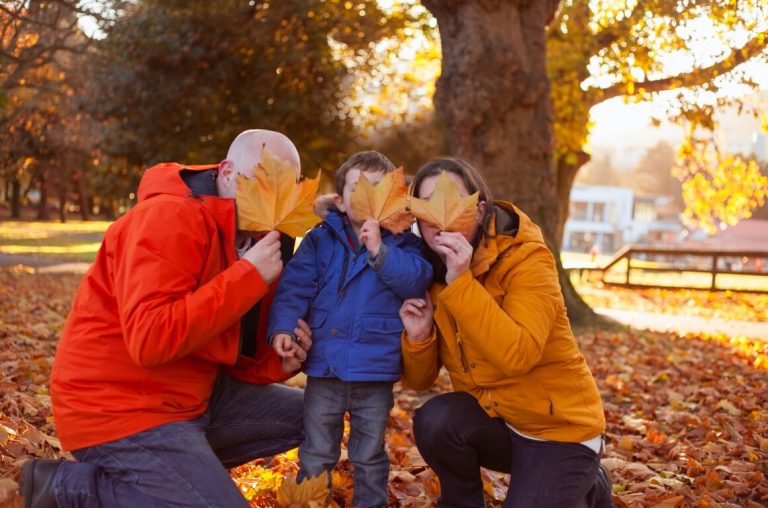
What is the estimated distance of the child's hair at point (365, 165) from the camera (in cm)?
324

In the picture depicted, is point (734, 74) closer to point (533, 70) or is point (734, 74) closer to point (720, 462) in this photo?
point (533, 70)

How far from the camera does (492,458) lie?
3.21 m

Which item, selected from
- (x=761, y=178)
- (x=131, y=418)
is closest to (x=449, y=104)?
(x=131, y=418)

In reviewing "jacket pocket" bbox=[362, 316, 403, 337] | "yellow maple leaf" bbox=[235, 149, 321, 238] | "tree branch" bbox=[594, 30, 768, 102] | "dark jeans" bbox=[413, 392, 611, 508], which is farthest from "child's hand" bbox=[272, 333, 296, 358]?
"tree branch" bbox=[594, 30, 768, 102]

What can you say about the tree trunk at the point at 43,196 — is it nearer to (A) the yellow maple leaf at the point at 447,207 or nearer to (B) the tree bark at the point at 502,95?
(B) the tree bark at the point at 502,95

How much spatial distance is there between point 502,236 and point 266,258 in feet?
2.95

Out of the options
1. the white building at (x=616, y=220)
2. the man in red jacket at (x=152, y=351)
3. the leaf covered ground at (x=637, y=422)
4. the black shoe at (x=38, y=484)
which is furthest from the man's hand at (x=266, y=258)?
the white building at (x=616, y=220)

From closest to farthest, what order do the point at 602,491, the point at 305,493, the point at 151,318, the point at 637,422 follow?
the point at 151,318 → the point at 305,493 → the point at 602,491 → the point at 637,422

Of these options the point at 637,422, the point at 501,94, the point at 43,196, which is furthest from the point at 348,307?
the point at 43,196

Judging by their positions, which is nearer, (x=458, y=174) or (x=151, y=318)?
(x=151, y=318)

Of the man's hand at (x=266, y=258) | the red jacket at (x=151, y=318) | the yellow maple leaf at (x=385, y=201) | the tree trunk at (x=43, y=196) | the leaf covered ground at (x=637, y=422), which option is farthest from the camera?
the tree trunk at (x=43, y=196)

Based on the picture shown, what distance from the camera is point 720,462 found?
4.39 metres

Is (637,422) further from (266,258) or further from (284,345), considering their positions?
(266,258)

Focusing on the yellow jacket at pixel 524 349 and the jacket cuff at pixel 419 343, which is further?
the jacket cuff at pixel 419 343
